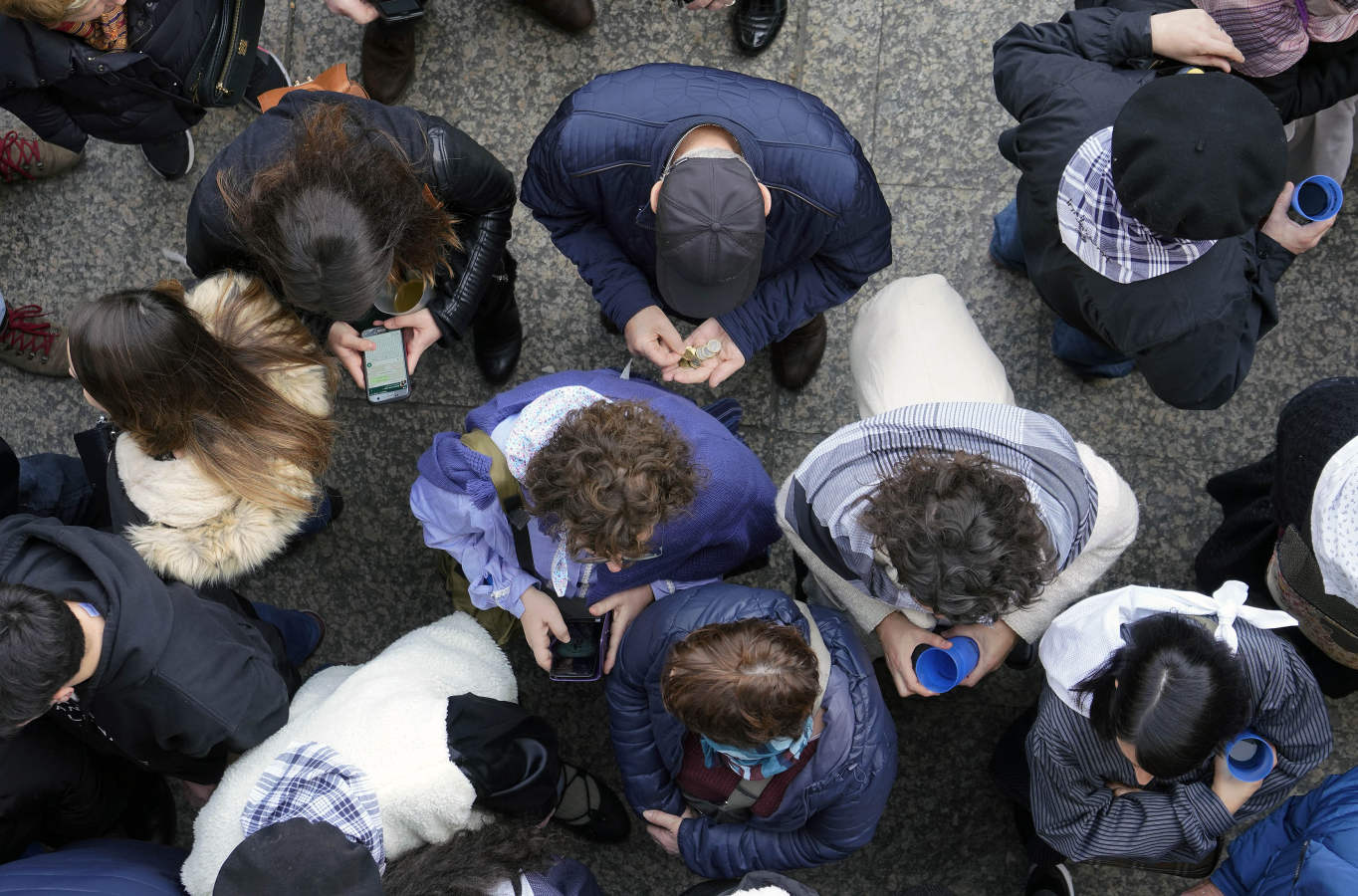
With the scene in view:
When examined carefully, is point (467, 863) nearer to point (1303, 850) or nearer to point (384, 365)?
point (384, 365)

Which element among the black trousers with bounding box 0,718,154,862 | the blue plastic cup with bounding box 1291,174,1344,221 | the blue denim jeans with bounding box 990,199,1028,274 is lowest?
the black trousers with bounding box 0,718,154,862

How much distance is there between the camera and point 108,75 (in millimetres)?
2926

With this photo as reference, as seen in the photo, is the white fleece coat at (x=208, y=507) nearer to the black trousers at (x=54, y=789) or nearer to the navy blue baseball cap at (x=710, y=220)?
the black trousers at (x=54, y=789)

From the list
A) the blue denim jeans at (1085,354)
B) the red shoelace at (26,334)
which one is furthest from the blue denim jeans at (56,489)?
the blue denim jeans at (1085,354)

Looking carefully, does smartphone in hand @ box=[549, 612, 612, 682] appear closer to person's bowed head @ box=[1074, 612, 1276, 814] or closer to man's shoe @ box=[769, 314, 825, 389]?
man's shoe @ box=[769, 314, 825, 389]

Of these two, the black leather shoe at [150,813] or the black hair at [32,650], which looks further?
the black leather shoe at [150,813]

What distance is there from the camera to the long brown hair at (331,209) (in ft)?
7.70

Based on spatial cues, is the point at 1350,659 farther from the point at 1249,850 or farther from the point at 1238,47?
the point at 1238,47

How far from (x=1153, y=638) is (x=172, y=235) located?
3.93m

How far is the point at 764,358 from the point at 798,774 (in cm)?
172

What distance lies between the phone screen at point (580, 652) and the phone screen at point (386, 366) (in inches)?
40.4

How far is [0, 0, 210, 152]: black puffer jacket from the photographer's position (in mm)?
2807

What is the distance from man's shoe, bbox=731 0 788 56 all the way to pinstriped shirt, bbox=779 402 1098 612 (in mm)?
1971

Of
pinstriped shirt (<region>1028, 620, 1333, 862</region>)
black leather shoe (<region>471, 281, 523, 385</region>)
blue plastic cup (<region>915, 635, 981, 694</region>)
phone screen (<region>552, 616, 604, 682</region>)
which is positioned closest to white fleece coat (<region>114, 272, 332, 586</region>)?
phone screen (<region>552, 616, 604, 682</region>)
